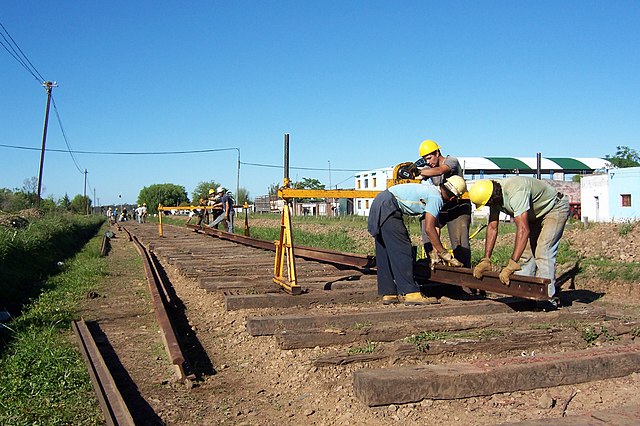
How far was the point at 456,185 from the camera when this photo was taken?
6066 mm

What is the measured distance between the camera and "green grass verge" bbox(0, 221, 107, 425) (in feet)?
11.2

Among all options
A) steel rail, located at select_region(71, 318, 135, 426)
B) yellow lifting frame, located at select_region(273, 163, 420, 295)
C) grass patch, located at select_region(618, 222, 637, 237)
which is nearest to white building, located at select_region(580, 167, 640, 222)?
grass patch, located at select_region(618, 222, 637, 237)

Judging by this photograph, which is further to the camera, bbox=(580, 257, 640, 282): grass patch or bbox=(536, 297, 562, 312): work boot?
bbox=(580, 257, 640, 282): grass patch

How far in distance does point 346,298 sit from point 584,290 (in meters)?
4.04

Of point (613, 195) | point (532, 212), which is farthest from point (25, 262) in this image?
point (613, 195)

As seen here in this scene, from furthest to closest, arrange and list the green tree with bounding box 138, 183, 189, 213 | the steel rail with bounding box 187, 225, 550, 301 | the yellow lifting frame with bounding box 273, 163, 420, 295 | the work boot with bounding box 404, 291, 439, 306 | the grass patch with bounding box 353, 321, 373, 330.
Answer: the green tree with bounding box 138, 183, 189, 213 < the yellow lifting frame with bounding box 273, 163, 420, 295 < the work boot with bounding box 404, 291, 439, 306 < the steel rail with bounding box 187, 225, 550, 301 < the grass patch with bounding box 353, 321, 373, 330

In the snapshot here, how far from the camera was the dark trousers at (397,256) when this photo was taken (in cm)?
553

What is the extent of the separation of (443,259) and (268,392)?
2601 mm

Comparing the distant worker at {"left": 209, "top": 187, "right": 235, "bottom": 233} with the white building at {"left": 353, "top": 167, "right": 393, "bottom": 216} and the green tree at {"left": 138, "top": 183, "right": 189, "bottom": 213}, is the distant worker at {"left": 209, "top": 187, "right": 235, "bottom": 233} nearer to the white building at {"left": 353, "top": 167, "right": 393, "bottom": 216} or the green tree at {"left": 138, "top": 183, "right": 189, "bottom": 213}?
the white building at {"left": 353, "top": 167, "right": 393, "bottom": 216}

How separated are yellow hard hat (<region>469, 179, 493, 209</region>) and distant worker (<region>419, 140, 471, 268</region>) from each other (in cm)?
76

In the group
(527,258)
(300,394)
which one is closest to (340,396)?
(300,394)

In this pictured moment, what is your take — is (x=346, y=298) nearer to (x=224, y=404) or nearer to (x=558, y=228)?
(x=558, y=228)

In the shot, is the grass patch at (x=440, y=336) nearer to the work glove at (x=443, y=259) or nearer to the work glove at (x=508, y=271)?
the work glove at (x=508, y=271)

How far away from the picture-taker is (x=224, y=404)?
3553mm
